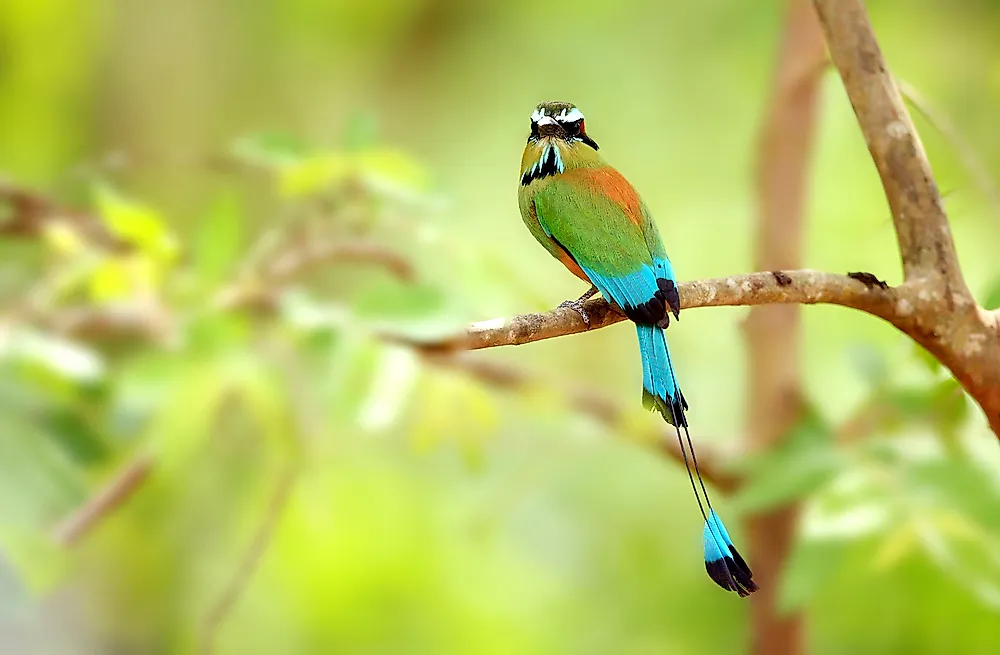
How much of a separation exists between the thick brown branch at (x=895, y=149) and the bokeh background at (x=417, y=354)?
222mm

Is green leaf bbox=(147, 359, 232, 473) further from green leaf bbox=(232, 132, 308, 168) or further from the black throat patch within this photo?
the black throat patch

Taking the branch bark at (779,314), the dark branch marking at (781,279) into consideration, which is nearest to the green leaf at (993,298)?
the dark branch marking at (781,279)

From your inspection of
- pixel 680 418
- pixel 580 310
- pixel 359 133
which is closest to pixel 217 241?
pixel 359 133

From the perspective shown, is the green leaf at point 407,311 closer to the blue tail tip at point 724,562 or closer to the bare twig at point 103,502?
the bare twig at point 103,502

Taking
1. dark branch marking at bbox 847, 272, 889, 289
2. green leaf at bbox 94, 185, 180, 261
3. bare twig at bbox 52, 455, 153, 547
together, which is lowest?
bare twig at bbox 52, 455, 153, 547

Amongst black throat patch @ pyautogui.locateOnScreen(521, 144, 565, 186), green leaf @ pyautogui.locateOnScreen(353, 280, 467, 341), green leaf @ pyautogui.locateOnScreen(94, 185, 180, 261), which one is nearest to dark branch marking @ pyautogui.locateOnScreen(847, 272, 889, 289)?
black throat patch @ pyautogui.locateOnScreen(521, 144, 565, 186)

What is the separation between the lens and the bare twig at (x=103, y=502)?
5.70 ft

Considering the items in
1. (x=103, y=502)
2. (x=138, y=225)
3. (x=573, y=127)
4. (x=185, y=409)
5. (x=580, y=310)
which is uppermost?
(x=573, y=127)

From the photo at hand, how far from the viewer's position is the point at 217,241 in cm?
171

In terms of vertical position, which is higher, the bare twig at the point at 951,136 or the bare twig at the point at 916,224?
the bare twig at the point at 951,136

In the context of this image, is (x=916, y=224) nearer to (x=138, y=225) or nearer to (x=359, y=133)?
(x=359, y=133)

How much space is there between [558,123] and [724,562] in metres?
0.53

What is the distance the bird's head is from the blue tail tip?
Answer: 0.47 m

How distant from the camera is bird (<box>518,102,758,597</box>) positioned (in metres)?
0.97
